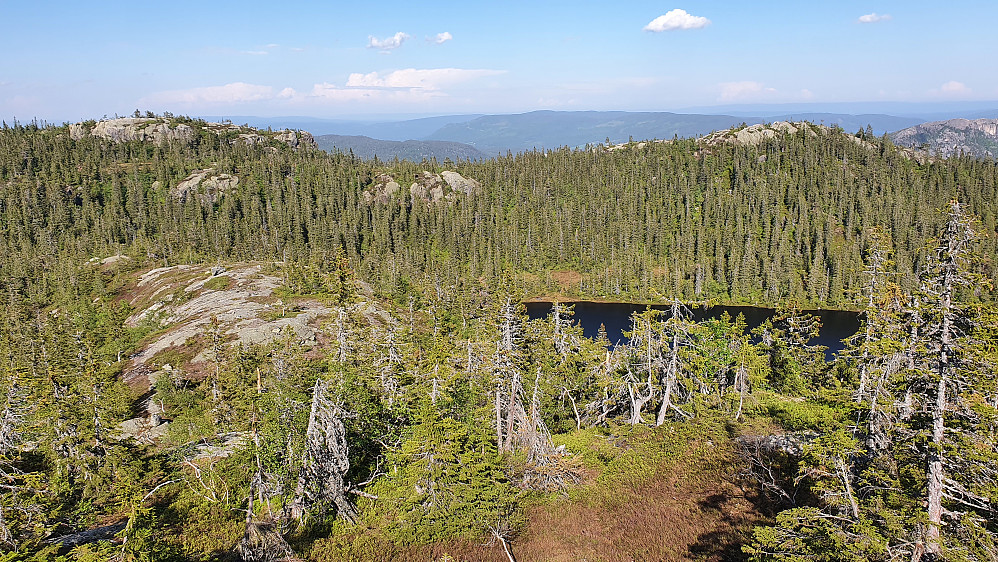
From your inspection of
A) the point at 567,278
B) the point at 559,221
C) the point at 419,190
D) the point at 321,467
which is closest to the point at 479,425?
the point at 321,467

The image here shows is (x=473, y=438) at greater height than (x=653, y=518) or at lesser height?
greater

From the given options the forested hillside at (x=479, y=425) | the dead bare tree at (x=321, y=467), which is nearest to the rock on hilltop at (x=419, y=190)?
the forested hillside at (x=479, y=425)

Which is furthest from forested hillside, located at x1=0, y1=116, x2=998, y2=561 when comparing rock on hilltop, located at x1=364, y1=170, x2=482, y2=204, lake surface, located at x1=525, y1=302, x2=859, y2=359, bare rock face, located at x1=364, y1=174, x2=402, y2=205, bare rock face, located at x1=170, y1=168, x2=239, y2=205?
rock on hilltop, located at x1=364, y1=170, x2=482, y2=204

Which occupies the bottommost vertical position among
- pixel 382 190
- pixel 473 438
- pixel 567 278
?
pixel 567 278

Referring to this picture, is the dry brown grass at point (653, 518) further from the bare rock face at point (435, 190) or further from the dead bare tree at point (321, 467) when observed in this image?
the bare rock face at point (435, 190)

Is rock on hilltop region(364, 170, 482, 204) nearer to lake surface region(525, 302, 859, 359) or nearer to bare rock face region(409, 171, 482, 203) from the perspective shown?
bare rock face region(409, 171, 482, 203)

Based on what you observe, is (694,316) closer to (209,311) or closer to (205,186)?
(209,311)

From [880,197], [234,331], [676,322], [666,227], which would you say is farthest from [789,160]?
[234,331]
